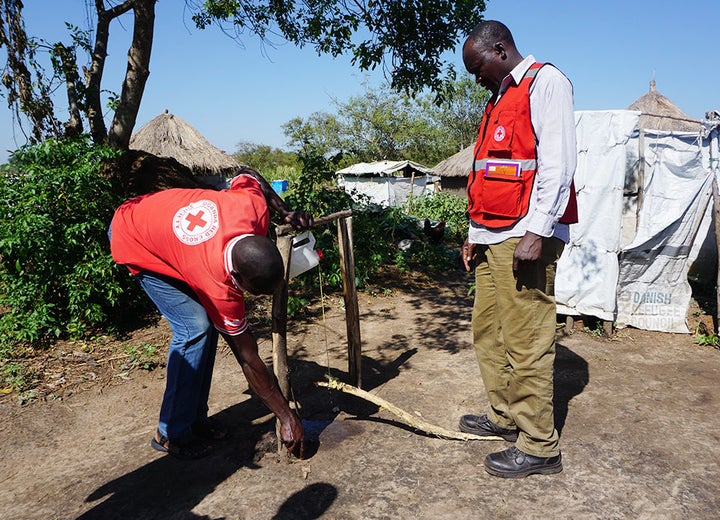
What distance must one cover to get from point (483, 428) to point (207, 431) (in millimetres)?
1700

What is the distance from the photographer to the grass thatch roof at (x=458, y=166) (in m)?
20.7

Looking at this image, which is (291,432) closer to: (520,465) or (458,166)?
(520,465)

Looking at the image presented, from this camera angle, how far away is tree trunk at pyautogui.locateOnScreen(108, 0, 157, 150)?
560 cm

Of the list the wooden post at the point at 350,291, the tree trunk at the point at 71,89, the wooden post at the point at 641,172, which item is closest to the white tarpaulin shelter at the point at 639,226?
the wooden post at the point at 641,172

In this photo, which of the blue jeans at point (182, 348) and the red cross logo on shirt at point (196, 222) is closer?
the red cross logo on shirt at point (196, 222)

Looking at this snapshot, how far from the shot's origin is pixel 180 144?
15688mm

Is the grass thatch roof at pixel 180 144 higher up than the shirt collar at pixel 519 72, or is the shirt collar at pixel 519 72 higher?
the grass thatch roof at pixel 180 144

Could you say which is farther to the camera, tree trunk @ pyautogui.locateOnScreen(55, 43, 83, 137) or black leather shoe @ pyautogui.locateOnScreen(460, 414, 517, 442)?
tree trunk @ pyautogui.locateOnScreen(55, 43, 83, 137)

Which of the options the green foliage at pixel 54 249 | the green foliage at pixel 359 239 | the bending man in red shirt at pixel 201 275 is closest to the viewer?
the bending man in red shirt at pixel 201 275

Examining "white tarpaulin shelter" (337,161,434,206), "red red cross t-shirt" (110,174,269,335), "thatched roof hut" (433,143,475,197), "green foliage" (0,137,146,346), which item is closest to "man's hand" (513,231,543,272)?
"red red cross t-shirt" (110,174,269,335)

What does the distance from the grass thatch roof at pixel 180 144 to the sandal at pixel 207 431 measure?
43.3ft

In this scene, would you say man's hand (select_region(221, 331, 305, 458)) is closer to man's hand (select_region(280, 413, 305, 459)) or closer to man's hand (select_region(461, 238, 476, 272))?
man's hand (select_region(280, 413, 305, 459))

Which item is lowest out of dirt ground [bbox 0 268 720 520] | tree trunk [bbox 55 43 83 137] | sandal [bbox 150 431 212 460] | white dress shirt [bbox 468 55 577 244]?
dirt ground [bbox 0 268 720 520]

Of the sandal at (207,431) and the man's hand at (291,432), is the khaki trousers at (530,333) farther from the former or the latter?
the sandal at (207,431)
